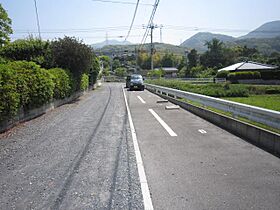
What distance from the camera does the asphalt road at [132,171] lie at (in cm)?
407

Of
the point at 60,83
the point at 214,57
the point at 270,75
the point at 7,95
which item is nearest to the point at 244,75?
the point at 270,75

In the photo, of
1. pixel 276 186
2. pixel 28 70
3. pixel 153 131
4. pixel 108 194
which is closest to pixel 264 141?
pixel 276 186

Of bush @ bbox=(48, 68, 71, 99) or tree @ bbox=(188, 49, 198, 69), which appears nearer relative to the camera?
bush @ bbox=(48, 68, 71, 99)

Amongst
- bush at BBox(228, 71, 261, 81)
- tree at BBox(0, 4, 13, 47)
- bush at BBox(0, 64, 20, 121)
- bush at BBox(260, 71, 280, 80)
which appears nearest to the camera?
bush at BBox(0, 64, 20, 121)

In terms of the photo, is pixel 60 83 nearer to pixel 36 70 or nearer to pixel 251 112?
pixel 36 70

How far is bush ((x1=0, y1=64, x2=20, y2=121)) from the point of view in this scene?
29.6 ft

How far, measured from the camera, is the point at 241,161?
5859mm

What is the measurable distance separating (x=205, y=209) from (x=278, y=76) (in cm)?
4619

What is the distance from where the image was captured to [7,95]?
9.23m

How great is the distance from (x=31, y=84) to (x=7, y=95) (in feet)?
10.1

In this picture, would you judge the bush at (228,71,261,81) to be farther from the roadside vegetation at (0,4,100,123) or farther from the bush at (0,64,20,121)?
the bush at (0,64,20,121)

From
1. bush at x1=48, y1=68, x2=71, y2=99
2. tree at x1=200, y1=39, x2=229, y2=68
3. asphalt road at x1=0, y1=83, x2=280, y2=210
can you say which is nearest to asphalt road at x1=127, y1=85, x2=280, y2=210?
asphalt road at x1=0, y1=83, x2=280, y2=210

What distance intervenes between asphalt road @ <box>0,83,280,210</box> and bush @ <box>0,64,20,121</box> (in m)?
0.87

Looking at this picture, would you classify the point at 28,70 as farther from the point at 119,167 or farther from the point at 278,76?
the point at 278,76
